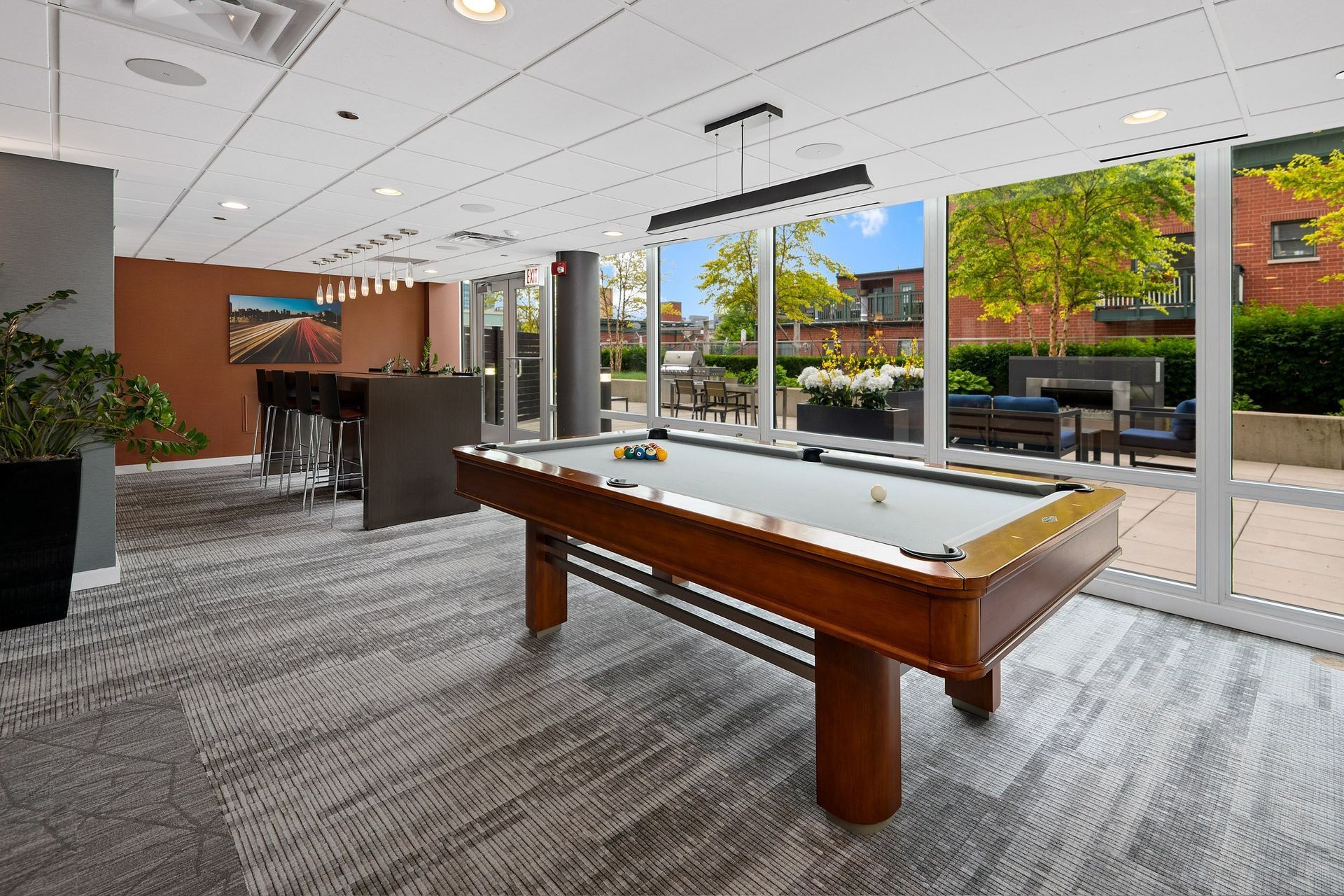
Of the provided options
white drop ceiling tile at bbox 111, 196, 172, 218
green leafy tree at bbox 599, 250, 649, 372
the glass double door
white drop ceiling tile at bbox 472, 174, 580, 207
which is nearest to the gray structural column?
green leafy tree at bbox 599, 250, 649, 372

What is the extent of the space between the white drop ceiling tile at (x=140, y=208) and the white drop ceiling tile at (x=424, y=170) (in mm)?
2171

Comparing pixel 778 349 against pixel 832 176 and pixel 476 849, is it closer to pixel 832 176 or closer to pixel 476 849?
pixel 832 176

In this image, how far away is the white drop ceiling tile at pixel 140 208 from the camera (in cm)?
500

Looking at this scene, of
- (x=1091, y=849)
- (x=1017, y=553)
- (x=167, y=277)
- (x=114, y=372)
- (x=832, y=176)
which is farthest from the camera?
(x=167, y=277)

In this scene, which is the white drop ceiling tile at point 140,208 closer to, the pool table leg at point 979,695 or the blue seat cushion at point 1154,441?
the pool table leg at point 979,695

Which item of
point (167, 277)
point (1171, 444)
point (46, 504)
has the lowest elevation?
point (46, 504)

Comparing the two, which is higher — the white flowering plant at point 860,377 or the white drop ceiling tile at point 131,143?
the white drop ceiling tile at point 131,143

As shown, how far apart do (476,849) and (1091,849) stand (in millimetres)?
1762

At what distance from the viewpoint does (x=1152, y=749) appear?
2404mm

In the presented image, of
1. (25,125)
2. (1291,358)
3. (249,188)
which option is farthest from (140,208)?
(1291,358)

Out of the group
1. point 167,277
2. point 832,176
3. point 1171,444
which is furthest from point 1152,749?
point 167,277

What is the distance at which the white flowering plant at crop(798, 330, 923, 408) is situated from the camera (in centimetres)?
510

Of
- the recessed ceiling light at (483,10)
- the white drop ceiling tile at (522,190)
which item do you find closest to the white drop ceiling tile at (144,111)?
the white drop ceiling tile at (522,190)

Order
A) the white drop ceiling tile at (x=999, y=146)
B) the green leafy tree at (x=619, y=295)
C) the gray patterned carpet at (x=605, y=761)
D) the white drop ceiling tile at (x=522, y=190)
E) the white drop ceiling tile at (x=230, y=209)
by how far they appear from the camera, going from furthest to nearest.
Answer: the green leafy tree at (x=619, y=295) < the white drop ceiling tile at (x=230, y=209) < the white drop ceiling tile at (x=522, y=190) < the white drop ceiling tile at (x=999, y=146) < the gray patterned carpet at (x=605, y=761)
